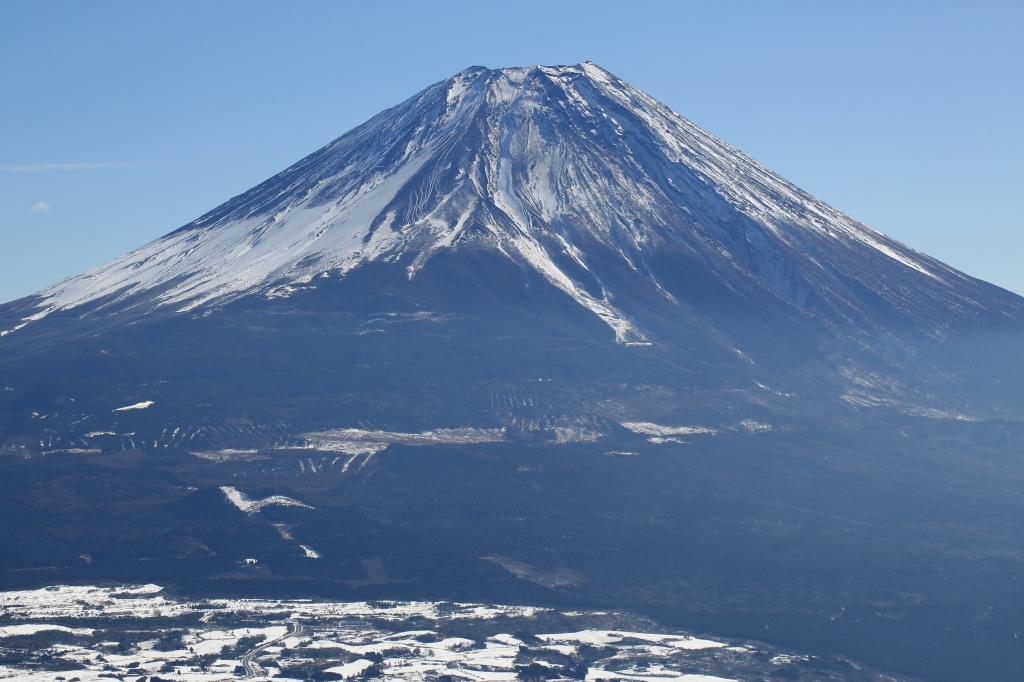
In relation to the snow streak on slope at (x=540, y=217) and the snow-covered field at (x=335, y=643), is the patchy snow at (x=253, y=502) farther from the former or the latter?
the snow streak on slope at (x=540, y=217)

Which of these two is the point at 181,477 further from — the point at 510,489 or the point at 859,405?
the point at 859,405

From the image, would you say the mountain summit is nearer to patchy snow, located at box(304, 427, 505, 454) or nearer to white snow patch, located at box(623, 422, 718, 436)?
white snow patch, located at box(623, 422, 718, 436)

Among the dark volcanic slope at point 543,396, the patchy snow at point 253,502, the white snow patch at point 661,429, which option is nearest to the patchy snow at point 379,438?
the dark volcanic slope at point 543,396

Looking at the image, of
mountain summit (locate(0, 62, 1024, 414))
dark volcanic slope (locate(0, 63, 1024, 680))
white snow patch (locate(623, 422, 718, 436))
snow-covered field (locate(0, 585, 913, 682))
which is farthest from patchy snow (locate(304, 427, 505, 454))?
snow-covered field (locate(0, 585, 913, 682))

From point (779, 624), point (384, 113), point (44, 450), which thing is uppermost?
point (384, 113)

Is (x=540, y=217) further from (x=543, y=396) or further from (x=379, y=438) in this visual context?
(x=379, y=438)

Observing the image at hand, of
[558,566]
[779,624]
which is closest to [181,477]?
[558,566]
